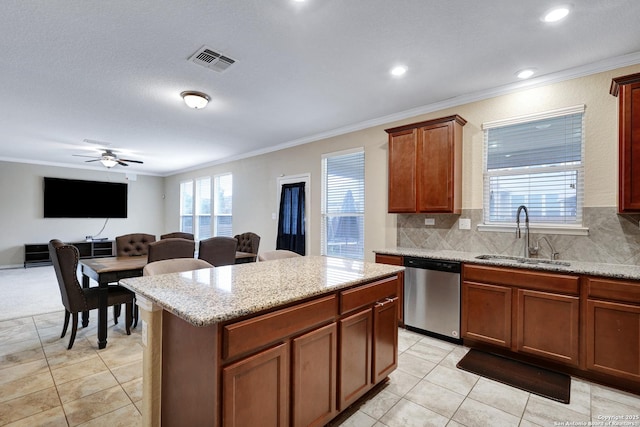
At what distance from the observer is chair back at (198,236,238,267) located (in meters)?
3.56

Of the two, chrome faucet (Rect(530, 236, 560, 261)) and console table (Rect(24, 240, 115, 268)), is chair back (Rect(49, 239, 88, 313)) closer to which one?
chrome faucet (Rect(530, 236, 560, 261))

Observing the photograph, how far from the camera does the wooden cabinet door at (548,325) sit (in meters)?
2.44

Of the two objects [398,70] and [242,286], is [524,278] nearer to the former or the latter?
[398,70]

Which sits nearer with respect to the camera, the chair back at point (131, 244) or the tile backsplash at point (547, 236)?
the tile backsplash at point (547, 236)

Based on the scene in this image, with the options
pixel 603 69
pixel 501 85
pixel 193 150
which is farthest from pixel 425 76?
pixel 193 150

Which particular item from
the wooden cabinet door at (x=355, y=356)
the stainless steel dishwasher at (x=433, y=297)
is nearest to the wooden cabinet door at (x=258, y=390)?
the wooden cabinet door at (x=355, y=356)

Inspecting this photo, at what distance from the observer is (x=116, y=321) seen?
372 centimetres

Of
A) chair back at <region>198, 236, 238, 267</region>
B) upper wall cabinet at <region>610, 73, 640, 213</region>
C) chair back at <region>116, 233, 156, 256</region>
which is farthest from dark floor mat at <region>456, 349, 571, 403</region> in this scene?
chair back at <region>116, 233, 156, 256</region>

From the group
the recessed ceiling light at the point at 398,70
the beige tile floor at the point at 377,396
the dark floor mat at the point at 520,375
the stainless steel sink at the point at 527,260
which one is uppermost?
the recessed ceiling light at the point at 398,70

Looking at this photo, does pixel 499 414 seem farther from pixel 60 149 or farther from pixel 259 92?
pixel 60 149

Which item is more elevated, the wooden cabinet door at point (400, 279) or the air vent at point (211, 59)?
the air vent at point (211, 59)

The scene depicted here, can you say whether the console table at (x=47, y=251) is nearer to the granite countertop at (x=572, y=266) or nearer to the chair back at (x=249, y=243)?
the chair back at (x=249, y=243)

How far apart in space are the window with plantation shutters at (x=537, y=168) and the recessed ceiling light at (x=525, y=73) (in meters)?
0.41

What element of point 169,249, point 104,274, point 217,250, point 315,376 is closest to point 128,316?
point 104,274
